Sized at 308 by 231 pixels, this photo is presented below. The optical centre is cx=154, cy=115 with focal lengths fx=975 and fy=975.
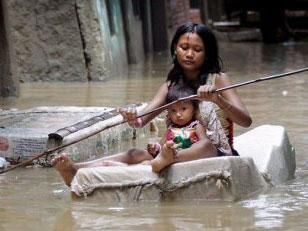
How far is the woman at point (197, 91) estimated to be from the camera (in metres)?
5.30

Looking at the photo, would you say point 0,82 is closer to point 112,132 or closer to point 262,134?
point 112,132

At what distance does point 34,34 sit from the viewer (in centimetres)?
1287

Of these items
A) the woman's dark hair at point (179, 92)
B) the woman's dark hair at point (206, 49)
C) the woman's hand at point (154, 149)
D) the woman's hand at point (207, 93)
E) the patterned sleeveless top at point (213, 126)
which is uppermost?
the woman's dark hair at point (206, 49)

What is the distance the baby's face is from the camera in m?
5.44

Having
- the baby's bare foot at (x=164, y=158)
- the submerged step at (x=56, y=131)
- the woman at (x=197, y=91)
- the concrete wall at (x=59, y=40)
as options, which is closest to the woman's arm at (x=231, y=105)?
the woman at (x=197, y=91)

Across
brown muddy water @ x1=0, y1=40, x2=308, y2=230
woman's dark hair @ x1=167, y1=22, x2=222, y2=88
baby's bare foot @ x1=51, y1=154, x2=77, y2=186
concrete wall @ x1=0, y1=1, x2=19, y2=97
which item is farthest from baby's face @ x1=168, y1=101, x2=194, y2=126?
concrete wall @ x1=0, y1=1, x2=19, y2=97

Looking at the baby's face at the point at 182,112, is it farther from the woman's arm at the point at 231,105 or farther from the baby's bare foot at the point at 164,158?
the baby's bare foot at the point at 164,158

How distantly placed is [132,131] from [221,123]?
2209mm

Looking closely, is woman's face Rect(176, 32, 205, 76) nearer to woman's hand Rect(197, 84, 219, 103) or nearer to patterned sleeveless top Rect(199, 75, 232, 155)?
patterned sleeveless top Rect(199, 75, 232, 155)

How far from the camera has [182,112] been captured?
17.9 feet

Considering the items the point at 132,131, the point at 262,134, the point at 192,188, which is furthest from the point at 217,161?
the point at 132,131

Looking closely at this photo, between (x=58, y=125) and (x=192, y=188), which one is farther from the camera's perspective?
(x=58, y=125)

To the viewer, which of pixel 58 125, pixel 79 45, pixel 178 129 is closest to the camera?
pixel 178 129

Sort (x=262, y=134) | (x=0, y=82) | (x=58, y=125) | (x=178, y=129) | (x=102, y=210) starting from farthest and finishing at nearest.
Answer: (x=0, y=82)
(x=58, y=125)
(x=262, y=134)
(x=178, y=129)
(x=102, y=210)
